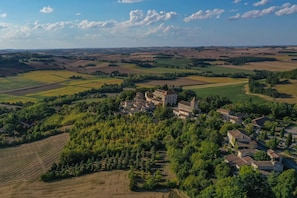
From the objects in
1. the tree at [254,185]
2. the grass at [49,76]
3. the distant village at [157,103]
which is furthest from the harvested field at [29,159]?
the grass at [49,76]

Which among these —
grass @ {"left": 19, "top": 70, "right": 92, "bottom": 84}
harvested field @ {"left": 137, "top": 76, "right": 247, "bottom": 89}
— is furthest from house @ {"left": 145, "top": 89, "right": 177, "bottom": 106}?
grass @ {"left": 19, "top": 70, "right": 92, "bottom": 84}

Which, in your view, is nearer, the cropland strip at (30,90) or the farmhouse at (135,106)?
the farmhouse at (135,106)

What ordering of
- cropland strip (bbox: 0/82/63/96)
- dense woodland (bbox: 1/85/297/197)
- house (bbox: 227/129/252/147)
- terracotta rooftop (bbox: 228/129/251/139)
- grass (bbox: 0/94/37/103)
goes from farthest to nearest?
cropland strip (bbox: 0/82/63/96) → grass (bbox: 0/94/37/103) → terracotta rooftop (bbox: 228/129/251/139) → house (bbox: 227/129/252/147) → dense woodland (bbox: 1/85/297/197)

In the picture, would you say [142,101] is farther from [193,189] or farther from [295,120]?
[193,189]

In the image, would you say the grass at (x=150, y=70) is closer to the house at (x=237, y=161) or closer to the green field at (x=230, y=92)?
the green field at (x=230, y=92)

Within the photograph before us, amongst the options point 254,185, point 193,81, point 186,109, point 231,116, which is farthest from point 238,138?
point 193,81

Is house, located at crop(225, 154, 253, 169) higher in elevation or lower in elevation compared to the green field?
lower

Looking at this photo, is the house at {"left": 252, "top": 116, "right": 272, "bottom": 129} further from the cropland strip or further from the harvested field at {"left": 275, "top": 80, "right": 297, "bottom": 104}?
the cropland strip
